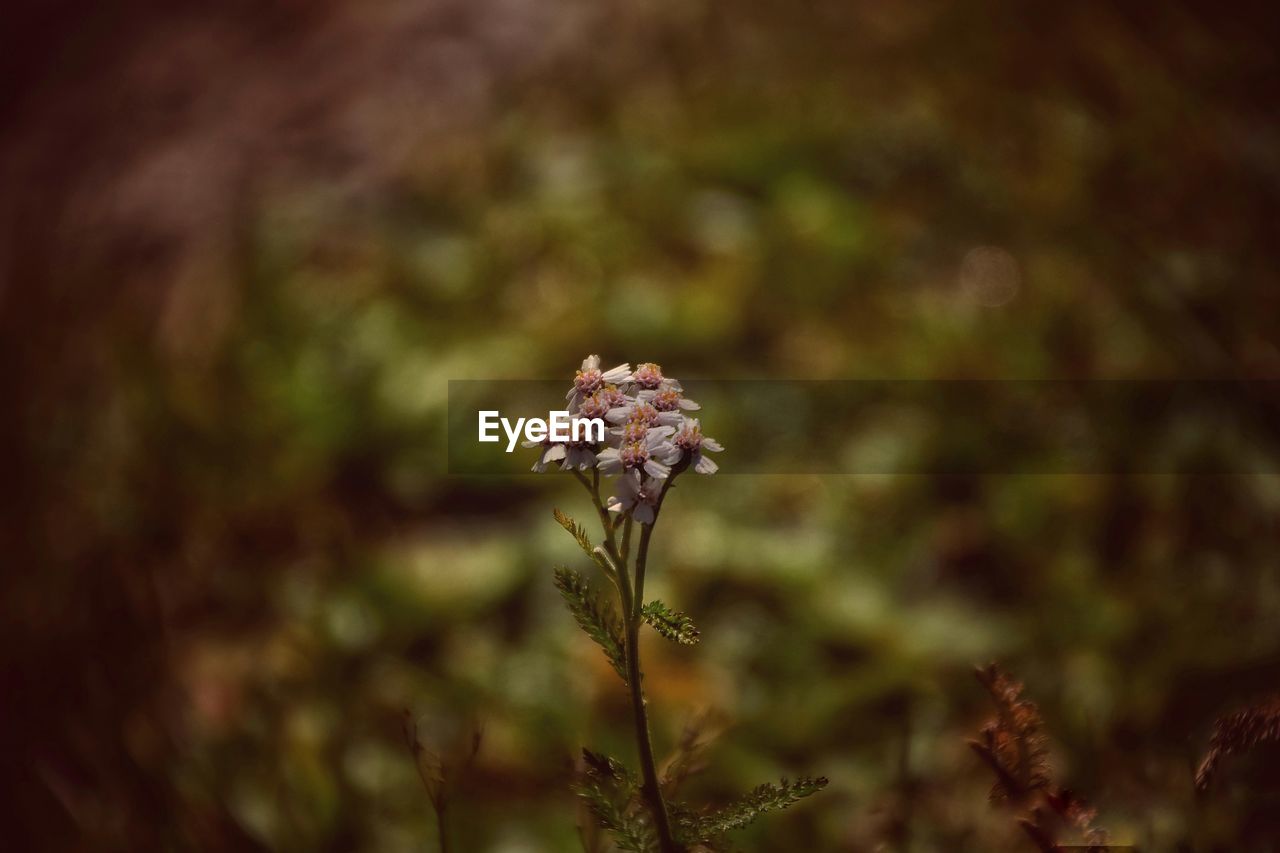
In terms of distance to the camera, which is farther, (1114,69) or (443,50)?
(443,50)

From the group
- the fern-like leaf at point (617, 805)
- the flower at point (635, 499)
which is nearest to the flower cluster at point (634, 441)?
the flower at point (635, 499)

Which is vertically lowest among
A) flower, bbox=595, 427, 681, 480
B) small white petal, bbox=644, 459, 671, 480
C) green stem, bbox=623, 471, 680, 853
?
green stem, bbox=623, 471, 680, 853

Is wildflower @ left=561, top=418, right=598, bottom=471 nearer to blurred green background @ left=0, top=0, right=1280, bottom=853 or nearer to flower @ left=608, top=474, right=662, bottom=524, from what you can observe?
flower @ left=608, top=474, right=662, bottom=524

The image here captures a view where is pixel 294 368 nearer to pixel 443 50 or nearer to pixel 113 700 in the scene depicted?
pixel 113 700

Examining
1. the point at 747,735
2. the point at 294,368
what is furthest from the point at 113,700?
the point at 747,735

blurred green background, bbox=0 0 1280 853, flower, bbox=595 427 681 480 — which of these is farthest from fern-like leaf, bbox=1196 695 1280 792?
flower, bbox=595 427 681 480

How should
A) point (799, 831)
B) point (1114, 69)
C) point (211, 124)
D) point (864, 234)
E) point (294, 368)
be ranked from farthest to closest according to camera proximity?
1. point (211, 124)
2. point (1114, 69)
3. point (864, 234)
4. point (294, 368)
5. point (799, 831)

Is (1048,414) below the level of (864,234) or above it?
below
